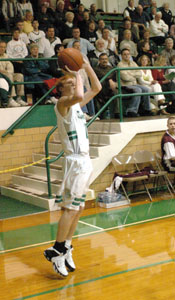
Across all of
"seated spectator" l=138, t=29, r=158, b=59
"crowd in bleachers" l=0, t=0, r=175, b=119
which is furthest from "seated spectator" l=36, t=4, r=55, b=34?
"seated spectator" l=138, t=29, r=158, b=59

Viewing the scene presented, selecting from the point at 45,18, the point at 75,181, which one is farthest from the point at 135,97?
the point at 75,181

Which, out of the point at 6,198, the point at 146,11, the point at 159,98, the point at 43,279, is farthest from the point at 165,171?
the point at 146,11

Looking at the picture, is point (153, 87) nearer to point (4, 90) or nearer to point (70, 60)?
point (4, 90)

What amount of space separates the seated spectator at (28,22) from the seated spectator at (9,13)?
0.89 feet

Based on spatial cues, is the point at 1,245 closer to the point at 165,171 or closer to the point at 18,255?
the point at 18,255

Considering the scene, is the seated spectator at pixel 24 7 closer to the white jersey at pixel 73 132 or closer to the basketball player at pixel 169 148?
the basketball player at pixel 169 148

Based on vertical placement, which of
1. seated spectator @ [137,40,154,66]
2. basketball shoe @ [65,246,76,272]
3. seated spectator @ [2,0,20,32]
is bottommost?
basketball shoe @ [65,246,76,272]

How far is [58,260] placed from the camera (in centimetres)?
440

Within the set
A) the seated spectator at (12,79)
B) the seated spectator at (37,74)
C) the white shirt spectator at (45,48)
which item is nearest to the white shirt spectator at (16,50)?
the white shirt spectator at (45,48)

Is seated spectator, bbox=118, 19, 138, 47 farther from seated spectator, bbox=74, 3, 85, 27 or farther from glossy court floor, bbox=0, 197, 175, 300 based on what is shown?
glossy court floor, bbox=0, 197, 175, 300

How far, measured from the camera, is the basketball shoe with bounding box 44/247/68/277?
171 inches

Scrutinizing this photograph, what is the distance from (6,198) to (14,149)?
104cm

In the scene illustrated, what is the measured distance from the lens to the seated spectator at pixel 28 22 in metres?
10.9

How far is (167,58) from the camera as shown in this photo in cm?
1127
